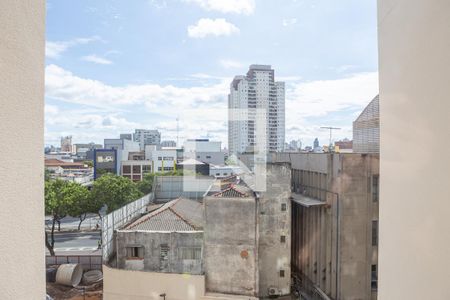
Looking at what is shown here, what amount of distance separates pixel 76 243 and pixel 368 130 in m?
13.2

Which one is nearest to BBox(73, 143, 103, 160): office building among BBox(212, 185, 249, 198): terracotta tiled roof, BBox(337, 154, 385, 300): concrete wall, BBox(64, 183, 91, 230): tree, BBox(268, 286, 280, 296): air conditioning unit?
BBox(64, 183, 91, 230): tree

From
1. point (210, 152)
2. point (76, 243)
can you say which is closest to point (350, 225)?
point (76, 243)

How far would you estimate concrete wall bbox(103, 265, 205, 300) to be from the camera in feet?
22.4

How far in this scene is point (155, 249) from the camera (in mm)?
7297

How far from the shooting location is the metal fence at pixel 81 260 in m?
9.79

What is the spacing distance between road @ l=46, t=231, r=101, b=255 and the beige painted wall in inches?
478

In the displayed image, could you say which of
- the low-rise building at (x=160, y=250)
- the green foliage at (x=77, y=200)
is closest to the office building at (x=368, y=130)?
the low-rise building at (x=160, y=250)

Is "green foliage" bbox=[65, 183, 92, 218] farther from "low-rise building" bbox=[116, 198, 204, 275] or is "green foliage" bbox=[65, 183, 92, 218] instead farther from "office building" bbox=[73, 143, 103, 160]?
"office building" bbox=[73, 143, 103, 160]

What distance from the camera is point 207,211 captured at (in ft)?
24.5

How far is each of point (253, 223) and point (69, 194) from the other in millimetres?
8035

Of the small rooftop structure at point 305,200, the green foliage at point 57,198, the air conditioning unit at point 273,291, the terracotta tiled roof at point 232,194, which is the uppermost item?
the terracotta tiled roof at point 232,194

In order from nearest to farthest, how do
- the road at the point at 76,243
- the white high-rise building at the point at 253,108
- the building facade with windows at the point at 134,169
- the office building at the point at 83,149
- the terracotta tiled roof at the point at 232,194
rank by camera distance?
the terracotta tiled roof at the point at 232,194 < the road at the point at 76,243 < the white high-rise building at the point at 253,108 < the building facade with windows at the point at 134,169 < the office building at the point at 83,149

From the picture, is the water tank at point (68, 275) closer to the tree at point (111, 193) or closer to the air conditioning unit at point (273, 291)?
the tree at point (111, 193)

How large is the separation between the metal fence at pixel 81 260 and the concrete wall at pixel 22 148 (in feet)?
34.7
